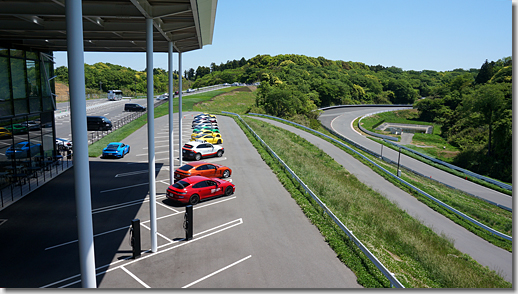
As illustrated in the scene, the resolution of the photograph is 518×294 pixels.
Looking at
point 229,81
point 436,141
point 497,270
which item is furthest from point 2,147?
point 229,81

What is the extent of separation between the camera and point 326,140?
2000 inches

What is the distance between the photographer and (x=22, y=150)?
66.1 feet

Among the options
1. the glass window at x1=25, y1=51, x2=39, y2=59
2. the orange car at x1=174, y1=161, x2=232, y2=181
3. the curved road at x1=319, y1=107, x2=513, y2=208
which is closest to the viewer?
the orange car at x1=174, y1=161, x2=232, y2=181

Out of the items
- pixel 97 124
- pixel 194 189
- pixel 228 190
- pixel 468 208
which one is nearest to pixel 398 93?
pixel 468 208

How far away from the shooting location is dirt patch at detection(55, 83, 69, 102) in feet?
250

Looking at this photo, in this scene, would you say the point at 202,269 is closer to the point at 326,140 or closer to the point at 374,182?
the point at 374,182

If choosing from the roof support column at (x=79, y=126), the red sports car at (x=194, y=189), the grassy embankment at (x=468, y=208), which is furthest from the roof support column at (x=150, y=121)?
the grassy embankment at (x=468, y=208)

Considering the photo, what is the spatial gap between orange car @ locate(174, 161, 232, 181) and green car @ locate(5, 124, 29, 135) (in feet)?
30.2

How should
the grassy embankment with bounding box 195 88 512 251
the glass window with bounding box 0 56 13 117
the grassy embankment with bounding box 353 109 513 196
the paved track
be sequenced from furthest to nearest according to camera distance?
the grassy embankment with bounding box 353 109 513 196
the grassy embankment with bounding box 195 88 512 251
the paved track
the glass window with bounding box 0 56 13 117

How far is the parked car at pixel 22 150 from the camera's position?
1906 cm

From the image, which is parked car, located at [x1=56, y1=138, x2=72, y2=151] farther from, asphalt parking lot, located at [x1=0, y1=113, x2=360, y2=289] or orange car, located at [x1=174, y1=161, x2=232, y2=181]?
orange car, located at [x1=174, y1=161, x2=232, y2=181]

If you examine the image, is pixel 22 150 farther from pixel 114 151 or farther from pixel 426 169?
pixel 426 169

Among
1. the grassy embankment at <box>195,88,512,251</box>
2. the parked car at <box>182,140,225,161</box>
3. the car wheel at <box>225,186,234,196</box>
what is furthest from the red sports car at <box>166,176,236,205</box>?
the grassy embankment at <box>195,88,512,251</box>

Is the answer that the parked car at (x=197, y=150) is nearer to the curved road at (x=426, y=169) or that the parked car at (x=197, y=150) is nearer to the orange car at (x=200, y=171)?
the orange car at (x=200, y=171)
